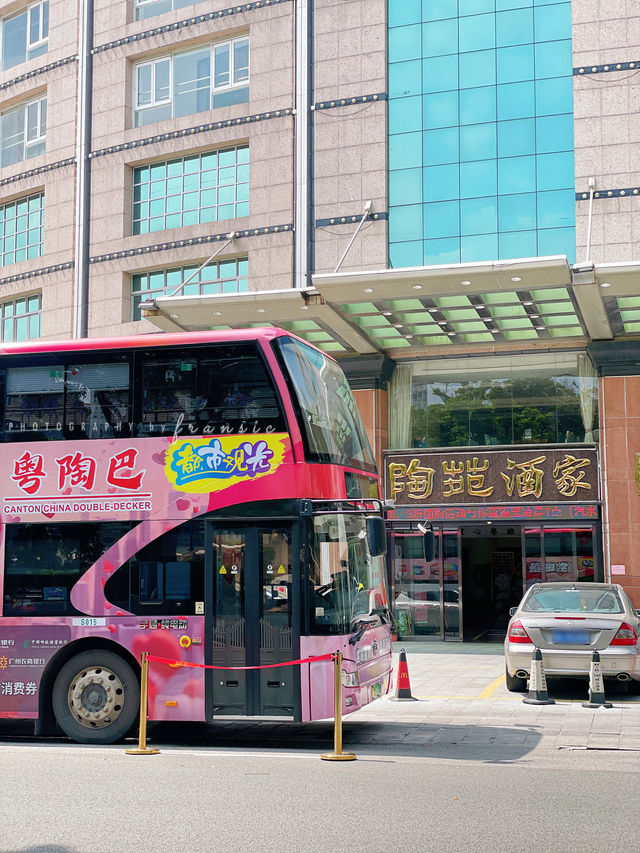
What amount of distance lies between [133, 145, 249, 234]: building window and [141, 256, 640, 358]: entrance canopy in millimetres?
4926

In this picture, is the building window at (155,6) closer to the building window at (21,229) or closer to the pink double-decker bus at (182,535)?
the building window at (21,229)

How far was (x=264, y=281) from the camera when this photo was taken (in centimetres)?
2361

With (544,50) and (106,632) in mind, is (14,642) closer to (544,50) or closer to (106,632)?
(106,632)

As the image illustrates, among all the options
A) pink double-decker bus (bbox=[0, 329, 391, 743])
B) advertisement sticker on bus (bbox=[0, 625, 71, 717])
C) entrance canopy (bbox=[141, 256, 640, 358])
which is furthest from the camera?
entrance canopy (bbox=[141, 256, 640, 358])

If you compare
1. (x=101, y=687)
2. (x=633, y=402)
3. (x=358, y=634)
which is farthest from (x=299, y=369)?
(x=633, y=402)

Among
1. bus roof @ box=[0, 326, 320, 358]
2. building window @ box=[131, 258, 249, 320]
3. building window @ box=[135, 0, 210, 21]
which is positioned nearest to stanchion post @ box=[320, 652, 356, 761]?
bus roof @ box=[0, 326, 320, 358]

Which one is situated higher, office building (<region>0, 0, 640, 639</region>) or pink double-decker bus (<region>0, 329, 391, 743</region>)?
office building (<region>0, 0, 640, 639</region>)

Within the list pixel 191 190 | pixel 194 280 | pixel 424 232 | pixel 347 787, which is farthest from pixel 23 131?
pixel 347 787

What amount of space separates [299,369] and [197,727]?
15.3ft

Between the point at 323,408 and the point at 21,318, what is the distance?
19814 millimetres

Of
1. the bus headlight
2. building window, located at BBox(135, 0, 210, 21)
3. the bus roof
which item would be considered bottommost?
the bus headlight

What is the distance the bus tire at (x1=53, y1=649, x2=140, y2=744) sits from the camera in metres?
10.5

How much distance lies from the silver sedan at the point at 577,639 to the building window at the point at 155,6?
1965cm

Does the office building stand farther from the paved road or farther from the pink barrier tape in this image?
the pink barrier tape
